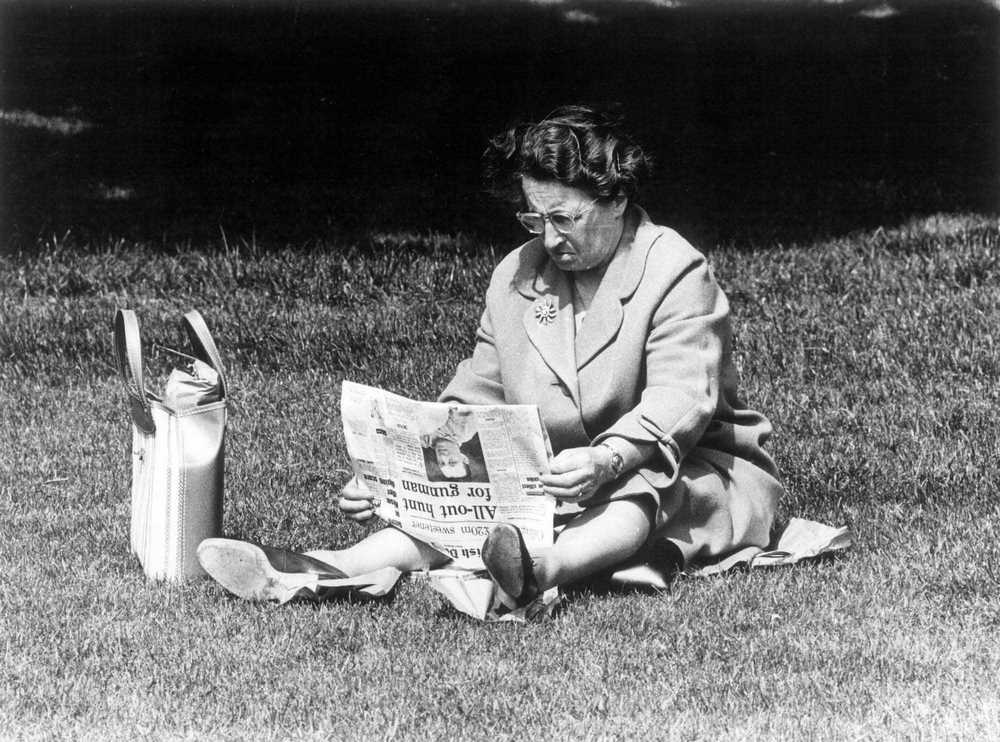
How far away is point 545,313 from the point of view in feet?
13.5

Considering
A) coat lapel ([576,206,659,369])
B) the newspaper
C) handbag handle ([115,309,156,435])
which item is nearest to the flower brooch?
coat lapel ([576,206,659,369])

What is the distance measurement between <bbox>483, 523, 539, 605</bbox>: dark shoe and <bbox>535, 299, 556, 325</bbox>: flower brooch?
79 cm

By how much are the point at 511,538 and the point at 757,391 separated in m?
2.63

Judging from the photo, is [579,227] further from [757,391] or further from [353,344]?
[353,344]

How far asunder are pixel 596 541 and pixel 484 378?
75 centimetres

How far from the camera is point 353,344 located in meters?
6.69

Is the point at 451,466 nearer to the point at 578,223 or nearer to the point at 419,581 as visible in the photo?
the point at 419,581

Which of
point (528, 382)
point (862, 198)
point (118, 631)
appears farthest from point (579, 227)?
point (862, 198)

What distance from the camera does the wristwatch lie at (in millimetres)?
3717

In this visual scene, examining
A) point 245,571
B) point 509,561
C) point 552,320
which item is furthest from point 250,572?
point 552,320

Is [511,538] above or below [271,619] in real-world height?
above

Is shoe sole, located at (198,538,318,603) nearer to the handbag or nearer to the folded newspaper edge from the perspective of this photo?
the handbag

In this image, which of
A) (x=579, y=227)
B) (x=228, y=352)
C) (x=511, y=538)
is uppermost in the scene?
(x=579, y=227)

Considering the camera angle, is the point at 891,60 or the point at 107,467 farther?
the point at 891,60
